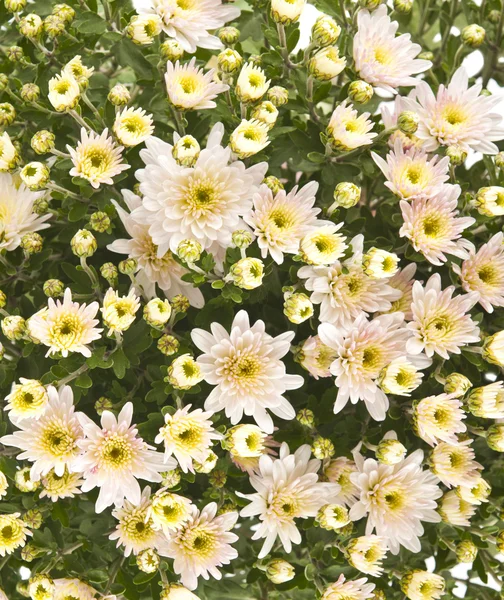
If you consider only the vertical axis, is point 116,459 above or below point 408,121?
below

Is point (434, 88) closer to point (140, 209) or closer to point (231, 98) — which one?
point (231, 98)

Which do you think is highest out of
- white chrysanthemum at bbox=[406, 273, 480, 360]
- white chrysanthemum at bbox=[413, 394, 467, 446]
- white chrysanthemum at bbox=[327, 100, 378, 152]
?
white chrysanthemum at bbox=[327, 100, 378, 152]

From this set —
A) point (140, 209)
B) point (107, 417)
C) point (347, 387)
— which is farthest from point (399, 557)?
point (140, 209)

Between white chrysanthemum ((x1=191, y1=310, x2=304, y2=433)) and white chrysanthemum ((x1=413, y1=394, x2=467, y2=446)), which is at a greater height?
white chrysanthemum ((x1=191, y1=310, x2=304, y2=433))

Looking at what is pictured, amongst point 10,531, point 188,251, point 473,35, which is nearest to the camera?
point 188,251

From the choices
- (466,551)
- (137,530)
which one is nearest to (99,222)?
(137,530)

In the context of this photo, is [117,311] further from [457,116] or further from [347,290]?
[457,116]

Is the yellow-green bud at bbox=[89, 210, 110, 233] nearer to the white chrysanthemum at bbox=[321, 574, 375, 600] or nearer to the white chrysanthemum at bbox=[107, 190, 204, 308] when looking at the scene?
the white chrysanthemum at bbox=[107, 190, 204, 308]

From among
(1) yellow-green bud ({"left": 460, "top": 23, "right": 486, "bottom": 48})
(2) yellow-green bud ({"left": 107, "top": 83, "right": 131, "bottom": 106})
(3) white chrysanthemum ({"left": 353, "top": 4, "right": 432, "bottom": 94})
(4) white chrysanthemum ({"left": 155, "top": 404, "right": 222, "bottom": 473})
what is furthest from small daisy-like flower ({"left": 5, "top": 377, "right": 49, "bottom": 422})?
(1) yellow-green bud ({"left": 460, "top": 23, "right": 486, "bottom": 48})
